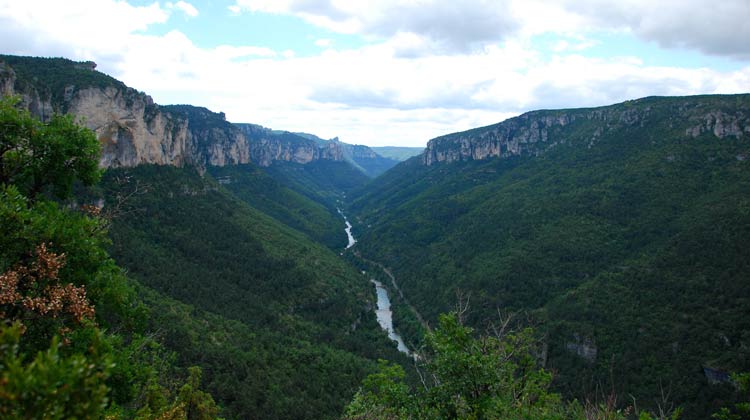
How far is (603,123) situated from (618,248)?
7041 centimetres

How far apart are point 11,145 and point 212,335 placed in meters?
38.2

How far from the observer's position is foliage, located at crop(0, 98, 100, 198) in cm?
1016

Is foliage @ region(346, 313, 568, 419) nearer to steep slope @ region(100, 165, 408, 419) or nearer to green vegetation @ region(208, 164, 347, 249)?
steep slope @ region(100, 165, 408, 419)

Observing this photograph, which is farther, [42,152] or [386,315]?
[386,315]

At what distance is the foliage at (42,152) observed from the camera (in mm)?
10164

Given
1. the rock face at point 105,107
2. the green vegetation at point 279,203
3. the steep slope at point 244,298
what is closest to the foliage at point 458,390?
the steep slope at point 244,298

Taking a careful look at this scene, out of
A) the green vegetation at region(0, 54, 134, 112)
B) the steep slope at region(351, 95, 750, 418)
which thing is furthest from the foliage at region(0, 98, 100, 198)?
the green vegetation at region(0, 54, 134, 112)

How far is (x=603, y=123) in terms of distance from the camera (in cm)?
12838

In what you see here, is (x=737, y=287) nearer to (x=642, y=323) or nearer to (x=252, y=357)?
(x=642, y=323)

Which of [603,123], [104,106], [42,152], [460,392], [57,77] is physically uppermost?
[603,123]

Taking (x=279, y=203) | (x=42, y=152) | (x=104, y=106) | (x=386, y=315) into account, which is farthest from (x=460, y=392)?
(x=279, y=203)

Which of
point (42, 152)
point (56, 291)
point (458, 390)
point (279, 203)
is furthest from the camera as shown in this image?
point (279, 203)

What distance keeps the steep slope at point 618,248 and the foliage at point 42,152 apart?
746 inches

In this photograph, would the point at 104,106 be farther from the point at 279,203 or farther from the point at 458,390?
the point at 458,390
